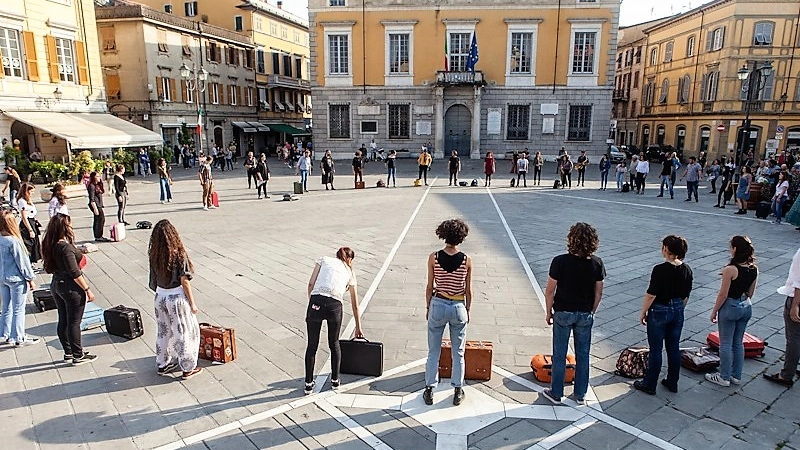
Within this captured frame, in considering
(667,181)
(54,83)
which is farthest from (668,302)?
(54,83)

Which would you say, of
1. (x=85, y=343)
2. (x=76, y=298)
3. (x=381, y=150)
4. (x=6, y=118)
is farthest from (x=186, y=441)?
(x=381, y=150)

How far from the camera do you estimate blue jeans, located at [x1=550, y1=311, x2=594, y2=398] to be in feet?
16.3

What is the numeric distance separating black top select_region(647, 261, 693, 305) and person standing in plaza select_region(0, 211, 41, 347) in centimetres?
718

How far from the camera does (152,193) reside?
21250mm

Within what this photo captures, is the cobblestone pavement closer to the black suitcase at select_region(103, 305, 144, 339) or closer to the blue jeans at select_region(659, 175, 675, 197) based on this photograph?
the black suitcase at select_region(103, 305, 144, 339)

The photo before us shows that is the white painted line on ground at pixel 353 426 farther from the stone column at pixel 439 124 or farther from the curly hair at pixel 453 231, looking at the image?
the stone column at pixel 439 124

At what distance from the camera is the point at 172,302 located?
5590mm

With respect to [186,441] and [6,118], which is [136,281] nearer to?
[186,441]

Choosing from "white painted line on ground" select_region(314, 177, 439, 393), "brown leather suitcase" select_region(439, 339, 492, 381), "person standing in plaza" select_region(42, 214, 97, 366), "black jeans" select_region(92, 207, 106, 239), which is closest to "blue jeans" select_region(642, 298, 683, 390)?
"brown leather suitcase" select_region(439, 339, 492, 381)

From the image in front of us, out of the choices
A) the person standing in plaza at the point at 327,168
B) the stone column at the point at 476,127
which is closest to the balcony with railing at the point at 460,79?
the stone column at the point at 476,127

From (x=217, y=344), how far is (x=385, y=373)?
204 cm

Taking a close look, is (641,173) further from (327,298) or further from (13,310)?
(13,310)

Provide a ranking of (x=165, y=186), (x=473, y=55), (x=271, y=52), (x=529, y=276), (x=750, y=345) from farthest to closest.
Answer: (x=271, y=52)
(x=473, y=55)
(x=165, y=186)
(x=529, y=276)
(x=750, y=345)

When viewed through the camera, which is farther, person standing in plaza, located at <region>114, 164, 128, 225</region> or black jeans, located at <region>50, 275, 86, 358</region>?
person standing in plaza, located at <region>114, 164, 128, 225</region>
